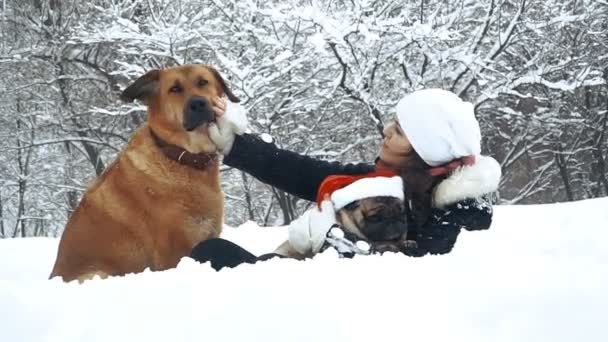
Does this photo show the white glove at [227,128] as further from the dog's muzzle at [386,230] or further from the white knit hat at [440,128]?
the dog's muzzle at [386,230]

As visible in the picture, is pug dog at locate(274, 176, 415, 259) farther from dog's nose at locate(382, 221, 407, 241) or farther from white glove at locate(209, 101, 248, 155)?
white glove at locate(209, 101, 248, 155)

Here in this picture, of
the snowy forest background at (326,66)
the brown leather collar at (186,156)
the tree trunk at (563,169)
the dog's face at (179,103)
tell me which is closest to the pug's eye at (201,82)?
the dog's face at (179,103)

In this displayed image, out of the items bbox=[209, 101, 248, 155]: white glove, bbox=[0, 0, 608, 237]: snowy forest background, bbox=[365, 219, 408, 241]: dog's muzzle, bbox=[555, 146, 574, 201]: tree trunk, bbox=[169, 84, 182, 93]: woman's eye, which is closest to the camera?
bbox=[365, 219, 408, 241]: dog's muzzle

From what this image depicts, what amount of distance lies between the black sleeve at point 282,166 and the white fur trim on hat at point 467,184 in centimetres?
71

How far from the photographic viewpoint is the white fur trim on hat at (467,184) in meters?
2.50

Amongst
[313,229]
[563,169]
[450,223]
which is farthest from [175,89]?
[563,169]

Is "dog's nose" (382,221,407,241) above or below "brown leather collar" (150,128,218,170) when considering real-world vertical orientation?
below

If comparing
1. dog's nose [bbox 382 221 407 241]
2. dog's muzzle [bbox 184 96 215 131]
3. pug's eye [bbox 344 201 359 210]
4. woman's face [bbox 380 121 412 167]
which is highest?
dog's muzzle [bbox 184 96 215 131]

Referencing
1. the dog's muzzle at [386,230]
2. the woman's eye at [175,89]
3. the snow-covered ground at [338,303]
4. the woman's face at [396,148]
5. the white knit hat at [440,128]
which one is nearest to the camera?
the snow-covered ground at [338,303]

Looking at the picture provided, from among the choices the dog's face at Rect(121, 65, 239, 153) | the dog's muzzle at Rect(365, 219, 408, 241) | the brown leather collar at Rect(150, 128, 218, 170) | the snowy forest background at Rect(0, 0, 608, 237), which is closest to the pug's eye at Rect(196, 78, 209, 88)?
the dog's face at Rect(121, 65, 239, 153)

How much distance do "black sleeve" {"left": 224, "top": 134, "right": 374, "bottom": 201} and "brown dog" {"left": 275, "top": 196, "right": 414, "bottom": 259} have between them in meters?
0.73

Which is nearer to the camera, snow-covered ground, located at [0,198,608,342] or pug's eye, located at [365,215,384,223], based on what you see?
snow-covered ground, located at [0,198,608,342]

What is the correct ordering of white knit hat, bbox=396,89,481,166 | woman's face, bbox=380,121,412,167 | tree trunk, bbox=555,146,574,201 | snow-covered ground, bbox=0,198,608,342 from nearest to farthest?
snow-covered ground, bbox=0,198,608,342, white knit hat, bbox=396,89,481,166, woman's face, bbox=380,121,412,167, tree trunk, bbox=555,146,574,201

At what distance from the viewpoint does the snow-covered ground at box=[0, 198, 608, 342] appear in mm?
1526
